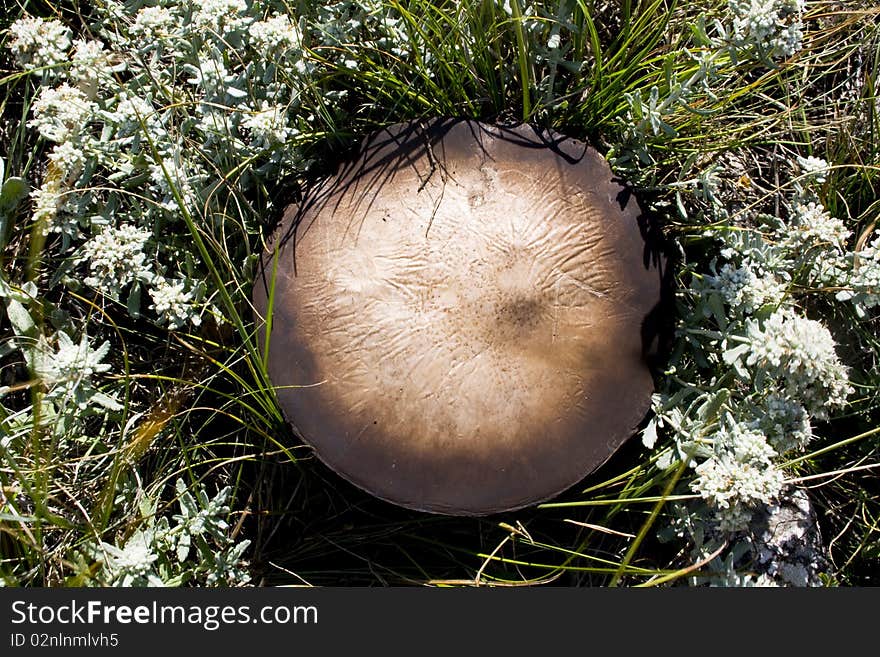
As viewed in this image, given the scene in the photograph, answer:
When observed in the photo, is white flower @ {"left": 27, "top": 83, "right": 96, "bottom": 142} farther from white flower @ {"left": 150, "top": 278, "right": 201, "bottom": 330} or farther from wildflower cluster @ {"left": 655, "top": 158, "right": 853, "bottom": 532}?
wildflower cluster @ {"left": 655, "top": 158, "right": 853, "bottom": 532}

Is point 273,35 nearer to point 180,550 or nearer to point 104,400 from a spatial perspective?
point 104,400

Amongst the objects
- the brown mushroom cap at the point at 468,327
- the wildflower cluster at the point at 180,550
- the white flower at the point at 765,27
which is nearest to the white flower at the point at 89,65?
the brown mushroom cap at the point at 468,327

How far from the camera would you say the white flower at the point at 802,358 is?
6.45ft

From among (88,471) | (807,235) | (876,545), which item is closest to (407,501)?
(88,471)

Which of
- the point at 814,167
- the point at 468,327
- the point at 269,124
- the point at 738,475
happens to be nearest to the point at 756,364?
the point at 738,475

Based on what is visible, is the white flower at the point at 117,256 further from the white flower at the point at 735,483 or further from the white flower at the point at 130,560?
the white flower at the point at 735,483

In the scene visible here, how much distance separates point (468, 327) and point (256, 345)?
686 mm

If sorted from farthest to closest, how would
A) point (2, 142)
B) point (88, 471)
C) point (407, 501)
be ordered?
1. point (2, 142)
2. point (88, 471)
3. point (407, 501)

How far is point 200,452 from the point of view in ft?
8.84

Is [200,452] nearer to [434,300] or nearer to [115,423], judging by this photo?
[115,423]

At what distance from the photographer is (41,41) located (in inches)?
89.6

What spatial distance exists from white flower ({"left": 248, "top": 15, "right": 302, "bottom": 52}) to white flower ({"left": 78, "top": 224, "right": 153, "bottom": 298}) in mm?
685

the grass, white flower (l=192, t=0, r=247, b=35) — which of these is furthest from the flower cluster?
white flower (l=192, t=0, r=247, b=35)

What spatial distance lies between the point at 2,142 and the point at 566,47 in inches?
84.6
